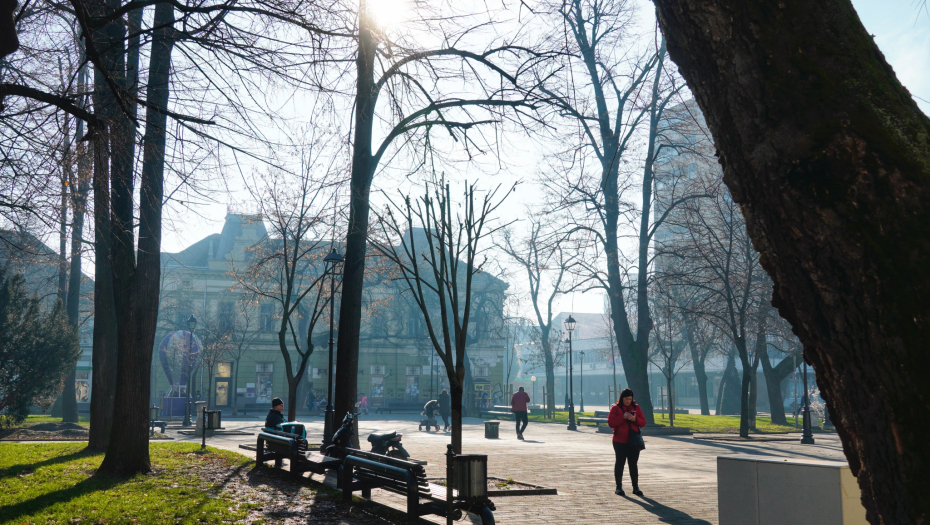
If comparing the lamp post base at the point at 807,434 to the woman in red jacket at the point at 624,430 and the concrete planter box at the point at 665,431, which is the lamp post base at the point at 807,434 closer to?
the concrete planter box at the point at 665,431

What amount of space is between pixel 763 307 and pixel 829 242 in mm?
28448

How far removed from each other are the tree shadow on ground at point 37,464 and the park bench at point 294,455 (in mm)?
3387

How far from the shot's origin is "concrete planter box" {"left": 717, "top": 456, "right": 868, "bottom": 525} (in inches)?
204

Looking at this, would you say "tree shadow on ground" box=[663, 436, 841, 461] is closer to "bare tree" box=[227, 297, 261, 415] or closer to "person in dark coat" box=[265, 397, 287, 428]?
"person in dark coat" box=[265, 397, 287, 428]

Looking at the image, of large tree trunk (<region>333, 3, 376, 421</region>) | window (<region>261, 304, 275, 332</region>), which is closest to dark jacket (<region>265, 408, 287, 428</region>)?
large tree trunk (<region>333, 3, 376, 421</region>)

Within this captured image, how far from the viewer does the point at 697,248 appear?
84.7 feet

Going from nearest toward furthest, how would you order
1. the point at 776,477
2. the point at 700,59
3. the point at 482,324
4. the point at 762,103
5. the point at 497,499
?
the point at 762,103, the point at 700,59, the point at 776,477, the point at 497,499, the point at 482,324

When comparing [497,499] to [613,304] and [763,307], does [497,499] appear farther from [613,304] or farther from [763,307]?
[763,307]

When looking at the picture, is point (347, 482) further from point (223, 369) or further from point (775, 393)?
point (223, 369)

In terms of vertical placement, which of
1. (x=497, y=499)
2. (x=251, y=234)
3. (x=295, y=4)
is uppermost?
(x=251, y=234)

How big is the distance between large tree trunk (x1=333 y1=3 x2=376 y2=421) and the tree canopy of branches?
12523 millimetres

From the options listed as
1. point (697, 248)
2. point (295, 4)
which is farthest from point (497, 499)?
point (697, 248)

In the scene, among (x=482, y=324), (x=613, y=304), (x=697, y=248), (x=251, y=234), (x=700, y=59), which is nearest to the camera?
(x=700, y=59)

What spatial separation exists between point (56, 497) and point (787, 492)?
8.05m
